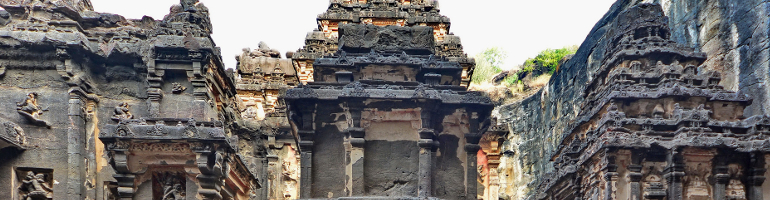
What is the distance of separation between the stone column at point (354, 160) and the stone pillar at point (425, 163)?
89 centimetres

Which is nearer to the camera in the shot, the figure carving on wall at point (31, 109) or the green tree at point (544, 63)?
the figure carving on wall at point (31, 109)

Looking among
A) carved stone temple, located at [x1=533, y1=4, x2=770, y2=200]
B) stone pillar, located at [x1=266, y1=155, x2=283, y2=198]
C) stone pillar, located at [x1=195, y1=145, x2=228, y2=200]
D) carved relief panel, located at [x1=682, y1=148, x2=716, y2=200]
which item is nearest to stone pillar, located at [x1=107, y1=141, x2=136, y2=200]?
stone pillar, located at [x1=195, y1=145, x2=228, y2=200]

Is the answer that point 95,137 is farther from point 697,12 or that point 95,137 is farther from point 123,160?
point 697,12

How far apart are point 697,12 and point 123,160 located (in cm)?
1452

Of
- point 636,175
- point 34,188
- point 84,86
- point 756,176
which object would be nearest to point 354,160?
point 636,175

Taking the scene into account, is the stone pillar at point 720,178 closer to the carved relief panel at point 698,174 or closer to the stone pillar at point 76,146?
the carved relief panel at point 698,174

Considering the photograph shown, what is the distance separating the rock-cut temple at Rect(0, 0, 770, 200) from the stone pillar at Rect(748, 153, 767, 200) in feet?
0.11

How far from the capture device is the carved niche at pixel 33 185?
12992 millimetres

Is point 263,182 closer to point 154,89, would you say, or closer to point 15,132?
point 154,89

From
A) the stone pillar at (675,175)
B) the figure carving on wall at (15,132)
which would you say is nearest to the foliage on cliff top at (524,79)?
the stone pillar at (675,175)

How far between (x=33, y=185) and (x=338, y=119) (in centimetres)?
557

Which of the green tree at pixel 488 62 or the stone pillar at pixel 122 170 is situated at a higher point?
the green tree at pixel 488 62

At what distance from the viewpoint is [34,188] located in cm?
1304

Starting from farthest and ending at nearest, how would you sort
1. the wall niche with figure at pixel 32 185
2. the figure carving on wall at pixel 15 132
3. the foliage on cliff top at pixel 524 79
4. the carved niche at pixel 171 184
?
the foliage on cliff top at pixel 524 79
the wall niche with figure at pixel 32 185
the figure carving on wall at pixel 15 132
the carved niche at pixel 171 184
